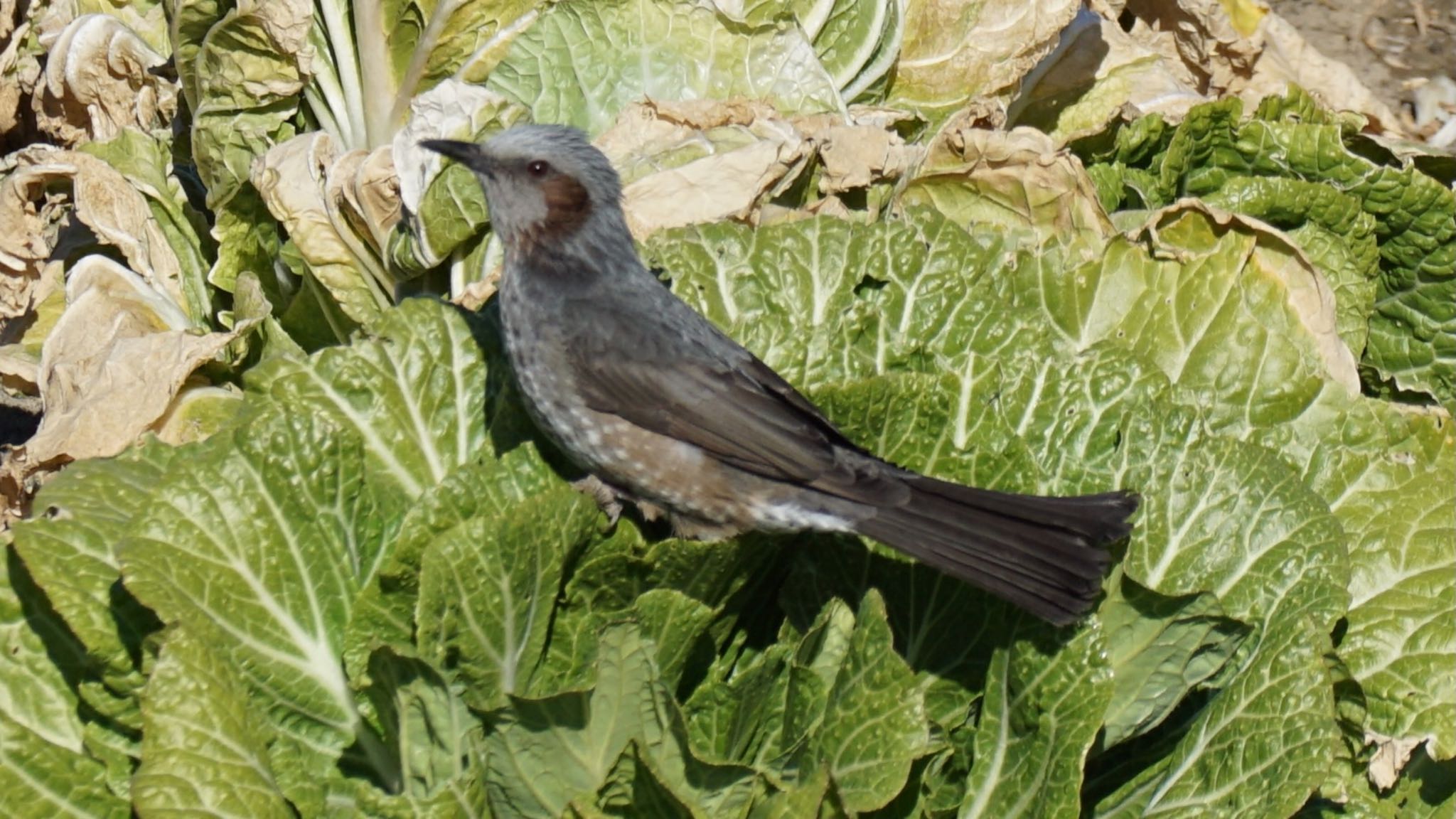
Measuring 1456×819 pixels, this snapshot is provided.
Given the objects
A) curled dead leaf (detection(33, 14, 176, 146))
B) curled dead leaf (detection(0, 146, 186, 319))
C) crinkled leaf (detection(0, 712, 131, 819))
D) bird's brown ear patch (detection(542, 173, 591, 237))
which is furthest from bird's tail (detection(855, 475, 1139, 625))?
curled dead leaf (detection(33, 14, 176, 146))

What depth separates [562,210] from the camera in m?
4.09

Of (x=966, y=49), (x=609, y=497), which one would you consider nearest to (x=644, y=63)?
(x=966, y=49)

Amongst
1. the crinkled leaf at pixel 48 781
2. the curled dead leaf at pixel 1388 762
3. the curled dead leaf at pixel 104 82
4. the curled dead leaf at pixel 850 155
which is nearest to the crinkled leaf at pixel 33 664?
the crinkled leaf at pixel 48 781

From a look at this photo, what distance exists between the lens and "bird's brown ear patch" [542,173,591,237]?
4078 mm

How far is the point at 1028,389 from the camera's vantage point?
396 centimetres

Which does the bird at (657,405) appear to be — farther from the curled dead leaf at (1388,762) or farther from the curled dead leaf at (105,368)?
the curled dead leaf at (1388,762)

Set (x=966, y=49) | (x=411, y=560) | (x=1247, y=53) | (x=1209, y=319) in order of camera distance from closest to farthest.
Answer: (x=411, y=560), (x=1209, y=319), (x=966, y=49), (x=1247, y=53)

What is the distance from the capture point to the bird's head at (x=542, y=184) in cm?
406

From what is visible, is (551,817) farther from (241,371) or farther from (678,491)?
(241,371)

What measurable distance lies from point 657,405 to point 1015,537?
1.02m

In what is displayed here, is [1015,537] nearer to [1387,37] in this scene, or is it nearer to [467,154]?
[467,154]

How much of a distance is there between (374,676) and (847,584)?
1.25 m

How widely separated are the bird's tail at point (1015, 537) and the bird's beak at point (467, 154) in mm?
1385

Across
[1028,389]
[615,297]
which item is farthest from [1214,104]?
[615,297]
